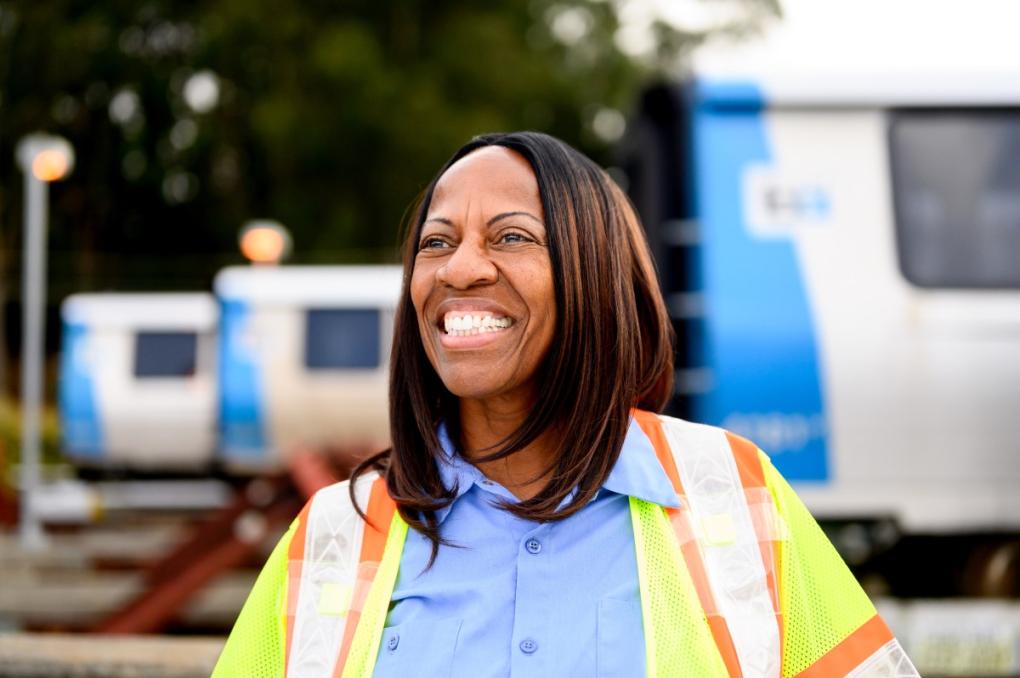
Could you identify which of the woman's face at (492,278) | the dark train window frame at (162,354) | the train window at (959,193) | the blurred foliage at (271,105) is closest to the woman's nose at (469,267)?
the woman's face at (492,278)

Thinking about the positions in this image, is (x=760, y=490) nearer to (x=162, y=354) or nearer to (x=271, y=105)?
(x=162, y=354)

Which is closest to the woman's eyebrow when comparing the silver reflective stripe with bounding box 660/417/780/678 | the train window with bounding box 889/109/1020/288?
the silver reflective stripe with bounding box 660/417/780/678

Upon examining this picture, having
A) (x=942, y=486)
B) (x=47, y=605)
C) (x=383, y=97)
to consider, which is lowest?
(x=47, y=605)

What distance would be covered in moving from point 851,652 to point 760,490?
Result: 26 cm

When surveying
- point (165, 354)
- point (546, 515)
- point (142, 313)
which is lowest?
point (546, 515)

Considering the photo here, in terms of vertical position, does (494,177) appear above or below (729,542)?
above

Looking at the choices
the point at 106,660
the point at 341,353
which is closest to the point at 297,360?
the point at 341,353

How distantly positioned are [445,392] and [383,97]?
22580mm

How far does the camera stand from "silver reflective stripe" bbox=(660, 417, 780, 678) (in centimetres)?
168

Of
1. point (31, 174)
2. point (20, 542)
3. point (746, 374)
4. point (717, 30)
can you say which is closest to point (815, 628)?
point (746, 374)

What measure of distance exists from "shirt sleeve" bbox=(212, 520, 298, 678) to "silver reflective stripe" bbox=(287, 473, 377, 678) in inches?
1.2

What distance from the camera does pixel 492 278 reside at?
5.94 feet

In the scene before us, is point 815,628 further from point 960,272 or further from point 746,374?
point 960,272

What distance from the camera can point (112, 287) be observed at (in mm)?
24625
